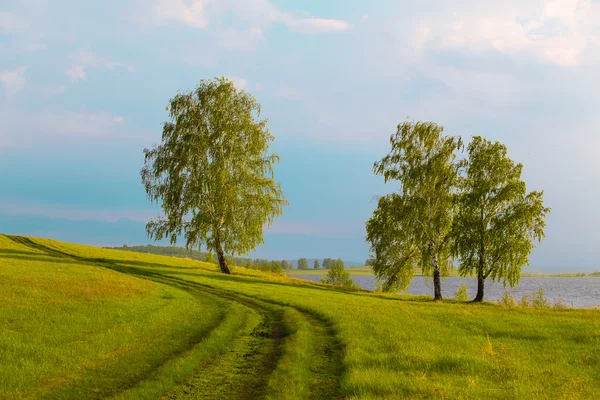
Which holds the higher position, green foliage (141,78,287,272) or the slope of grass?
green foliage (141,78,287,272)

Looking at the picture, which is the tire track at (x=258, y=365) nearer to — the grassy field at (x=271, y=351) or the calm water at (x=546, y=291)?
the grassy field at (x=271, y=351)

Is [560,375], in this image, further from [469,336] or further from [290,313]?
[290,313]

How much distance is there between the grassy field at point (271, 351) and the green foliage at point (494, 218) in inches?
842

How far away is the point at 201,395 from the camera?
9.27 meters

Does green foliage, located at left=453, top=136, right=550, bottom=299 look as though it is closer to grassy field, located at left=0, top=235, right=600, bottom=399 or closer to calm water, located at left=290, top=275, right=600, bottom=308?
calm water, located at left=290, top=275, right=600, bottom=308

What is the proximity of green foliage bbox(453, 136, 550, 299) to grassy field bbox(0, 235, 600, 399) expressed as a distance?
21384mm

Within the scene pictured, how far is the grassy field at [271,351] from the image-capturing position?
31.6 feet

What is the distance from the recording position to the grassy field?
963 cm

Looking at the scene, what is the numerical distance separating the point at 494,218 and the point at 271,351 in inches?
1398

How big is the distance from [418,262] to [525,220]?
12.1 meters

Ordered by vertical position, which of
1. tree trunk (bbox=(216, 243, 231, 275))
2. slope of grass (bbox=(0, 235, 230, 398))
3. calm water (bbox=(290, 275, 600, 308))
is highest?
tree trunk (bbox=(216, 243, 231, 275))

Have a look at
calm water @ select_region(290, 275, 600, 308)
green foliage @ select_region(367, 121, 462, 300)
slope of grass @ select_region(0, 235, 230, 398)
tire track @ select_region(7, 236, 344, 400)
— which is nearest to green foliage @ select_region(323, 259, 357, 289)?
calm water @ select_region(290, 275, 600, 308)

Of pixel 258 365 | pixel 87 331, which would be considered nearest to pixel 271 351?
pixel 258 365

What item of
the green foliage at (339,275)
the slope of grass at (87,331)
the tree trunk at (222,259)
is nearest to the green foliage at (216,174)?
the tree trunk at (222,259)
